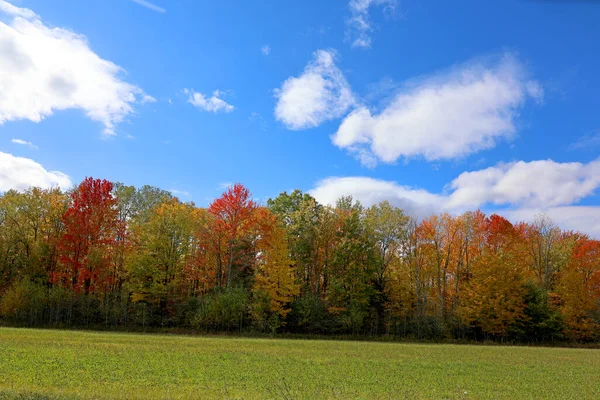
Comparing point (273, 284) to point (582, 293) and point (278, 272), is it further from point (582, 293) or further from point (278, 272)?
point (582, 293)

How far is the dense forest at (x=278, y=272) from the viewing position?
145ft

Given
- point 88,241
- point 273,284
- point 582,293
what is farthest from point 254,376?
point 582,293

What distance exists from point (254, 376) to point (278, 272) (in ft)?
97.8

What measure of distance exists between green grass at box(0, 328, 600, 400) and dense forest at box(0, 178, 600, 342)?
74.2ft

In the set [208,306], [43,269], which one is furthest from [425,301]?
[43,269]

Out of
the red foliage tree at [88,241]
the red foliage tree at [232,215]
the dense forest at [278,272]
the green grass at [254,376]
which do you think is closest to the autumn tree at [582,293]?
the dense forest at [278,272]

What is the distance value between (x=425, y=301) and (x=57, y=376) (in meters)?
46.5

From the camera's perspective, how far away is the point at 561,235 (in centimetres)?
6378

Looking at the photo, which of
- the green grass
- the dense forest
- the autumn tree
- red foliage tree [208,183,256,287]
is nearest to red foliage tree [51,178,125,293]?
the dense forest

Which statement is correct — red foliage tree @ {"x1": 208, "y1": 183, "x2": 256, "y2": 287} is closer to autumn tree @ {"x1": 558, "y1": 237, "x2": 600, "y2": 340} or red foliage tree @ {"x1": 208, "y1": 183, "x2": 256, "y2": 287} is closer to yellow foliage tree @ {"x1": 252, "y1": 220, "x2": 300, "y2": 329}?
yellow foliage tree @ {"x1": 252, "y1": 220, "x2": 300, "y2": 329}

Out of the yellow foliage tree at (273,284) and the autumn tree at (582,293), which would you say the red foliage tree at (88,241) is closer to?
the yellow foliage tree at (273,284)

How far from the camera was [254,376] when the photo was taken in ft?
51.5

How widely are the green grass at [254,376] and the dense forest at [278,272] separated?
22605 millimetres

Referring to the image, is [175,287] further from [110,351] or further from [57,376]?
[57,376]
